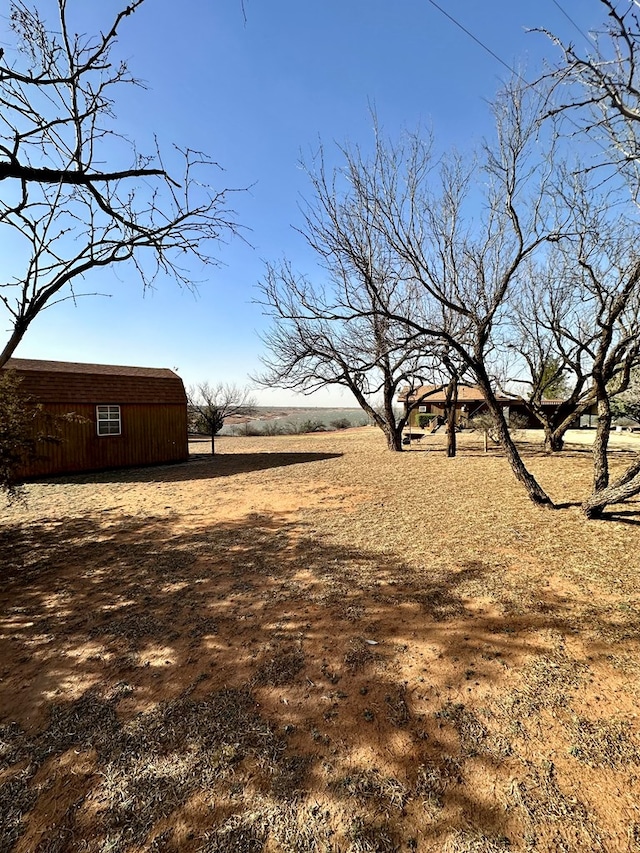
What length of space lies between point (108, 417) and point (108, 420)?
101 mm

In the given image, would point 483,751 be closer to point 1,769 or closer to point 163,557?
point 1,769

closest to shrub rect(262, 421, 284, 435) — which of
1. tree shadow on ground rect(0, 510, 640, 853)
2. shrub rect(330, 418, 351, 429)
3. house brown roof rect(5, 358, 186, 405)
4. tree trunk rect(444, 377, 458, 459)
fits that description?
shrub rect(330, 418, 351, 429)

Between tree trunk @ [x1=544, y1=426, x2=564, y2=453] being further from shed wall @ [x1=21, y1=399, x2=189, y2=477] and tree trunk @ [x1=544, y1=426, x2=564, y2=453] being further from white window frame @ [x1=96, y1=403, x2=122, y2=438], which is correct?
white window frame @ [x1=96, y1=403, x2=122, y2=438]

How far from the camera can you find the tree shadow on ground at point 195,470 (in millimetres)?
10170

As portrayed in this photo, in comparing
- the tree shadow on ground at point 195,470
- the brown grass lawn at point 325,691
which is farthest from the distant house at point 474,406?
the brown grass lawn at point 325,691

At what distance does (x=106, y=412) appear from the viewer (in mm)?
12031

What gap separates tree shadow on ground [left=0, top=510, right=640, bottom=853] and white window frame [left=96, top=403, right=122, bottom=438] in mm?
8874

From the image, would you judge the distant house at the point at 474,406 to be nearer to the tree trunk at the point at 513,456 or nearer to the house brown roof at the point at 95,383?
the house brown roof at the point at 95,383

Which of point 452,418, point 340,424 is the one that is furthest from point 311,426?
point 452,418

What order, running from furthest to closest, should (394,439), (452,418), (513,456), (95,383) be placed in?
(394,439) < (452,418) < (95,383) < (513,456)

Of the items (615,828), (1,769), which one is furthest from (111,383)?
(615,828)

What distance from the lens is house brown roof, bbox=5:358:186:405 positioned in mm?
10762

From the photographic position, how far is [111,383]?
12219 mm

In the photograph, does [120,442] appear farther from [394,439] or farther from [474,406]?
[474,406]
